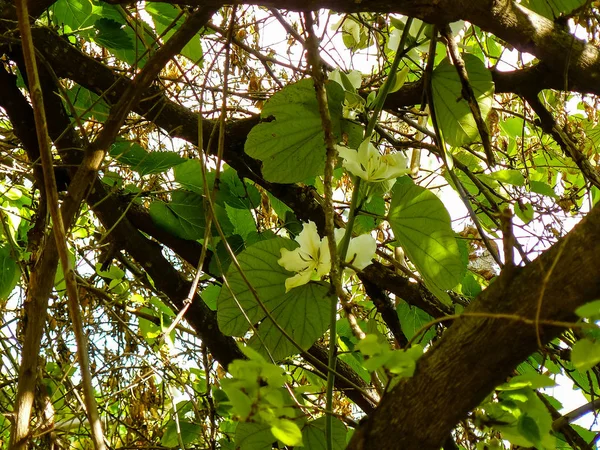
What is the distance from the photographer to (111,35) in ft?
3.63

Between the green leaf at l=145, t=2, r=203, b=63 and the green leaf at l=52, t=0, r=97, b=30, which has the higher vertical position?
the green leaf at l=52, t=0, r=97, b=30

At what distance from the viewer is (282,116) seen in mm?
873

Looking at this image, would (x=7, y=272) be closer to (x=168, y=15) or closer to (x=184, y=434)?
(x=184, y=434)

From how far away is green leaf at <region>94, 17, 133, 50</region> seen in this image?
110 cm

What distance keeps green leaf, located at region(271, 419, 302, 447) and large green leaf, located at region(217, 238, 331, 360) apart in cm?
35

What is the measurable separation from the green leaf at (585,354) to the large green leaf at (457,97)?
468 mm

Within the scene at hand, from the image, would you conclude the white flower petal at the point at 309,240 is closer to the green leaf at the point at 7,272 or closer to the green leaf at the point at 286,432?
the green leaf at the point at 286,432

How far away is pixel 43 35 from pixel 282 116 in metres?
0.52

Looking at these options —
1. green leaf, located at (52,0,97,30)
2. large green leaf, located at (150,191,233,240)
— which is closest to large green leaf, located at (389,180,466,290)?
large green leaf, located at (150,191,233,240)

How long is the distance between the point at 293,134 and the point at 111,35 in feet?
1.40

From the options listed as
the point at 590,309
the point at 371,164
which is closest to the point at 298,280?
the point at 371,164

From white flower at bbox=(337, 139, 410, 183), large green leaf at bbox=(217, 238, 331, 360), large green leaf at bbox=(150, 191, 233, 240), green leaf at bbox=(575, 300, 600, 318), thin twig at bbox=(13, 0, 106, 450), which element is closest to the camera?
green leaf at bbox=(575, 300, 600, 318)

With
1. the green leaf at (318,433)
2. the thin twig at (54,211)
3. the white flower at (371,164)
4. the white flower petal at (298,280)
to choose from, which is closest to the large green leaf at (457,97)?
the white flower at (371,164)

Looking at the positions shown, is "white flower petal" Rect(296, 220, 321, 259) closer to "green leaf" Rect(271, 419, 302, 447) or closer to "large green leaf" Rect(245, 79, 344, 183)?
"large green leaf" Rect(245, 79, 344, 183)
